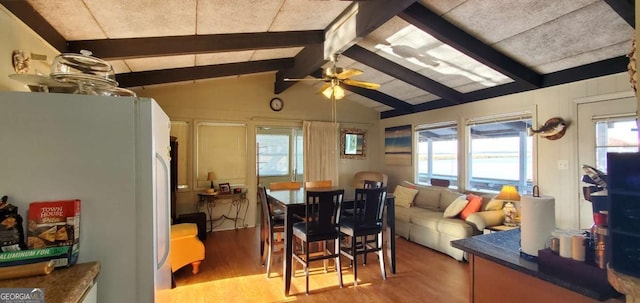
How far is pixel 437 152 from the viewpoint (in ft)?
17.3

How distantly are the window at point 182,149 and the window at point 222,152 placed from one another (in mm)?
179

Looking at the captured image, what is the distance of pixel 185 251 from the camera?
3100 mm

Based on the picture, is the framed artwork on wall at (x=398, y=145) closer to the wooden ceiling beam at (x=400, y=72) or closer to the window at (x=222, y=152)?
the wooden ceiling beam at (x=400, y=72)

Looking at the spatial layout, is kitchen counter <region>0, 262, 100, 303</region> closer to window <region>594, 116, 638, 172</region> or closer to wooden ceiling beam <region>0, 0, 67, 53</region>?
wooden ceiling beam <region>0, 0, 67, 53</region>

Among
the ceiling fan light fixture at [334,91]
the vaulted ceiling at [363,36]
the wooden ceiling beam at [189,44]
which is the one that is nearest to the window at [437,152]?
the vaulted ceiling at [363,36]

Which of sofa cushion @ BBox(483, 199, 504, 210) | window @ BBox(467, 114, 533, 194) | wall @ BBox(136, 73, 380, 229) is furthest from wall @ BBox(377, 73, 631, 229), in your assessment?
wall @ BBox(136, 73, 380, 229)

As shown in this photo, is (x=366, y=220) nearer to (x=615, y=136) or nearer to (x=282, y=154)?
(x=615, y=136)

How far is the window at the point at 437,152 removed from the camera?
4953mm

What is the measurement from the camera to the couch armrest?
140 inches

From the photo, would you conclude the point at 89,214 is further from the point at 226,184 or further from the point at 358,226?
the point at 226,184

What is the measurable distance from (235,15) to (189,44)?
63 cm

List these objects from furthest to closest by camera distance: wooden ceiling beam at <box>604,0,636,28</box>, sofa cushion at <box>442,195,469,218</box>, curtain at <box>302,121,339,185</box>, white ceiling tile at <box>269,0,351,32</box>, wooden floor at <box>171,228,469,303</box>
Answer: curtain at <box>302,121,339,185</box>
sofa cushion at <box>442,195,469,218</box>
wooden floor at <box>171,228,469,303</box>
white ceiling tile at <box>269,0,351,32</box>
wooden ceiling beam at <box>604,0,636,28</box>

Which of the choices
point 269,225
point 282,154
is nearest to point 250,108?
point 282,154

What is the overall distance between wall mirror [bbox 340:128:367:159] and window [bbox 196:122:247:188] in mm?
2162
